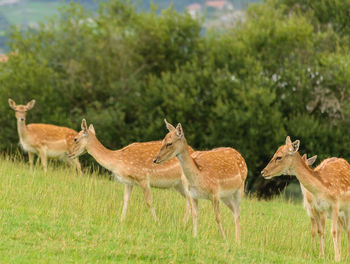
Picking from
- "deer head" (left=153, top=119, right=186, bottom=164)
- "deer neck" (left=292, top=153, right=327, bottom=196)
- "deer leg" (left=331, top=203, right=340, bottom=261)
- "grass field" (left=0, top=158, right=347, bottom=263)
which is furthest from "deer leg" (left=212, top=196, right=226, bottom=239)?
"deer leg" (left=331, top=203, right=340, bottom=261)

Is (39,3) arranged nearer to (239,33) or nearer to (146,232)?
(239,33)

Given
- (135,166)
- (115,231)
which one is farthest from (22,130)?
(115,231)

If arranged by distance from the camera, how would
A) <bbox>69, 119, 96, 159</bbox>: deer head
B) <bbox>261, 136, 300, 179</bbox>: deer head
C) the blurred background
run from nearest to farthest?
<bbox>261, 136, 300, 179</bbox>: deer head, <bbox>69, 119, 96, 159</bbox>: deer head, the blurred background

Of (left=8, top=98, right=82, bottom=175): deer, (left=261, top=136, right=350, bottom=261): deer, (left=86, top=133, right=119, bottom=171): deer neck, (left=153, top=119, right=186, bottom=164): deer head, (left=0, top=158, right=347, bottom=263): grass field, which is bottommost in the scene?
(left=8, top=98, right=82, bottom=175): deer

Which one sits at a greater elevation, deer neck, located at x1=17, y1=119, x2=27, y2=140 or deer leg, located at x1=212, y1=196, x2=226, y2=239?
deer leg, located at x1=212, y1=196, x2=226, y2=239

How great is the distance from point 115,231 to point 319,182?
3312 millimetres

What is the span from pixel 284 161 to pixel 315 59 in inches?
568

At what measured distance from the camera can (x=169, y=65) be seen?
26.2 meters

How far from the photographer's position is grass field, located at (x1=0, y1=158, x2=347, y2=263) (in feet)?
27.8

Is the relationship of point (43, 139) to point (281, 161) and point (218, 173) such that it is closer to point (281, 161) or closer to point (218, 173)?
point (218, 173)

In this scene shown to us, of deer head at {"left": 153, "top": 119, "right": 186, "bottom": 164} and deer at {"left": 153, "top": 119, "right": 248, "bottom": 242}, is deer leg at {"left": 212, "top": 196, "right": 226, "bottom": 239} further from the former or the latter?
deer head at {"left": 153, "top": 119, "right": 186, "bottom": 164}

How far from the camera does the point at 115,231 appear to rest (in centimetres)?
948

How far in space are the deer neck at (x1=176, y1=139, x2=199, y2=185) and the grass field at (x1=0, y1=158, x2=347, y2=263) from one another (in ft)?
2.83

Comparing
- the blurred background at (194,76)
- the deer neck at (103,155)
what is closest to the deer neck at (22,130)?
the deer neck at (103,155)
